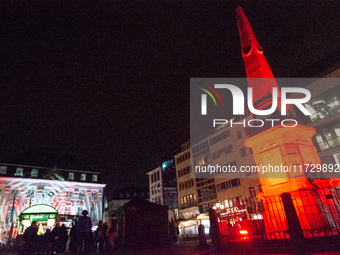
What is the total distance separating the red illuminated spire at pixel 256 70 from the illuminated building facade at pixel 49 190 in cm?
4379

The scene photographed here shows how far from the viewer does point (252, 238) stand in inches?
350

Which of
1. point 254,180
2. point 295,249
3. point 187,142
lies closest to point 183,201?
point 187,142

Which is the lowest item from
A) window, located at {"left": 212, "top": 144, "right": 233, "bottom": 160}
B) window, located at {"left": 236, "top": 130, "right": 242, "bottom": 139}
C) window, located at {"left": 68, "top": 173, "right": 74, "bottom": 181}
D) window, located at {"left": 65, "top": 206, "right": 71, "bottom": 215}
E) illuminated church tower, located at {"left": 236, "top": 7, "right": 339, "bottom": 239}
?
illuminated church tower, located at {"left": 236, "top": 7, "right": 339, "bottom": 239}

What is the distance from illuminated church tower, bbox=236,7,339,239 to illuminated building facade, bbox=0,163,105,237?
43.7 meters

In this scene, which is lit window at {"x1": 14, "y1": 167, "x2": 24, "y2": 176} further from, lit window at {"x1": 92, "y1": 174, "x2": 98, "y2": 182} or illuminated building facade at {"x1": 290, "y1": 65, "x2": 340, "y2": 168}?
illuminated building facade at {"x1": 290, "y1": 65, "x2": 340, "y2": 168}

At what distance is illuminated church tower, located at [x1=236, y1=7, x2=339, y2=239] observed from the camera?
914cm

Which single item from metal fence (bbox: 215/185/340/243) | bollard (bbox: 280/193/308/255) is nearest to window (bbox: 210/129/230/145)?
metal fence (bbox: 215/185/340/243)

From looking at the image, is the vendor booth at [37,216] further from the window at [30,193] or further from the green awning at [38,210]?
the window at [30,193]

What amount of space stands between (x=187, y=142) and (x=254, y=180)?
20.7 metres

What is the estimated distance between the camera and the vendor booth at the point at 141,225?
1216 centimetres

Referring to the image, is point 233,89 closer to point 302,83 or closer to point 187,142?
point 302,83

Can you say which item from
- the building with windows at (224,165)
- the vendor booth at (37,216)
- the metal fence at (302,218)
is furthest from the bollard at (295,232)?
the building with windows at (224,165)

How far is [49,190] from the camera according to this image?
153ft

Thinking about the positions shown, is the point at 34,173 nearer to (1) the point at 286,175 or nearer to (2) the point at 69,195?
(2) the point at 69,195
